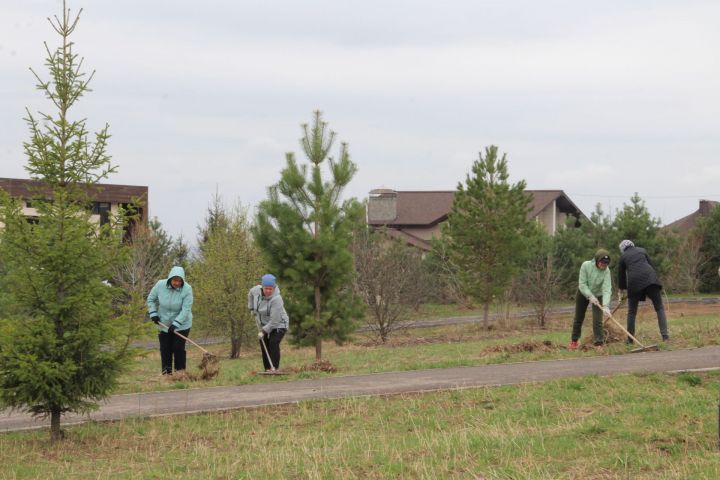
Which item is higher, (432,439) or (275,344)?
(275,344)

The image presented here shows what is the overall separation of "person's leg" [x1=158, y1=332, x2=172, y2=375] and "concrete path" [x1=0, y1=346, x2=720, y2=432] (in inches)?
89.2

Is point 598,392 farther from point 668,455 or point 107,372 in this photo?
point 107,372

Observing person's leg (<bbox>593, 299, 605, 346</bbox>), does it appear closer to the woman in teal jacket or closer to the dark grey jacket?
the dark grey jacket

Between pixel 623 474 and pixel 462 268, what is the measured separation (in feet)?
85.5

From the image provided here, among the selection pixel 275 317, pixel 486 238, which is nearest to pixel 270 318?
pixel 275 317

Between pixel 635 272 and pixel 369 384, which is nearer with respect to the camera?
pixel 369 384

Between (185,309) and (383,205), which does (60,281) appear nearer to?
(185,309)

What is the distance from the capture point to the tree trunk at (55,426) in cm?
907

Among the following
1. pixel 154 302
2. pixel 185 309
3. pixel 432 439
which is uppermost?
pixel 154 302

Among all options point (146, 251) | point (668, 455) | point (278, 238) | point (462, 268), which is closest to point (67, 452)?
point (668, 455)

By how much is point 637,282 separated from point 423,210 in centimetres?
5230

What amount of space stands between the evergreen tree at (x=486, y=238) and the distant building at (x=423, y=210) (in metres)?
28.5

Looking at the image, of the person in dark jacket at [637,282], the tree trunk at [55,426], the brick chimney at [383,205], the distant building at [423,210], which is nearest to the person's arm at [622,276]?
the person in dark jacket at [637,282]

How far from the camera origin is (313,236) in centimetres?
2098
